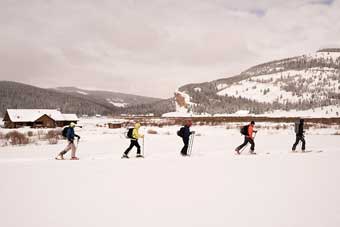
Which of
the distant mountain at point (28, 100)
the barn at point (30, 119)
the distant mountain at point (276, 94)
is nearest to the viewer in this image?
the barn at point (30, 119)

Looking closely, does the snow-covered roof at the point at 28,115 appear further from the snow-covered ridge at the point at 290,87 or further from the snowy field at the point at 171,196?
the snow-covered ridge at the point at 290,87

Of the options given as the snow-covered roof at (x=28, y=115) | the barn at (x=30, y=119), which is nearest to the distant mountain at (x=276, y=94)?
the snow-covered roof at (x=28, y=115)

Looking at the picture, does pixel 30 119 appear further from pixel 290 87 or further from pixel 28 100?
pixel 28 100

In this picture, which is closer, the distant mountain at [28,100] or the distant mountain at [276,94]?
the distant mountain at [276,94]

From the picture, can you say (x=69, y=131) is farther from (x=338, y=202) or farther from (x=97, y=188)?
(x=338, y=202)

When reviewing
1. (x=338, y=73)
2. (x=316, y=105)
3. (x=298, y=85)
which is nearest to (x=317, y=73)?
(x=338, y=73)

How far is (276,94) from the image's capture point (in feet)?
471

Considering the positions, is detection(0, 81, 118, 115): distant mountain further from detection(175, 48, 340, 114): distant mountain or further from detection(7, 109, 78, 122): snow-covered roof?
detection(7, 109, 78, 122): snow-covered roof

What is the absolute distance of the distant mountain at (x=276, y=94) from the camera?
124 m

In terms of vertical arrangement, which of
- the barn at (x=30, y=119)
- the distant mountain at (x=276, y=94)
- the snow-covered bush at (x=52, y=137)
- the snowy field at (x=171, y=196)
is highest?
the distant mountain at (x=276, y=94)

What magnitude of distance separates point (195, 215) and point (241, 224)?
78 centimetres

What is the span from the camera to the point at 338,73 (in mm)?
158125

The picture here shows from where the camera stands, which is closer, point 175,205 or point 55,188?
point 175,205

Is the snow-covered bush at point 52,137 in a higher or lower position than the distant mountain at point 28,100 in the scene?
lower
